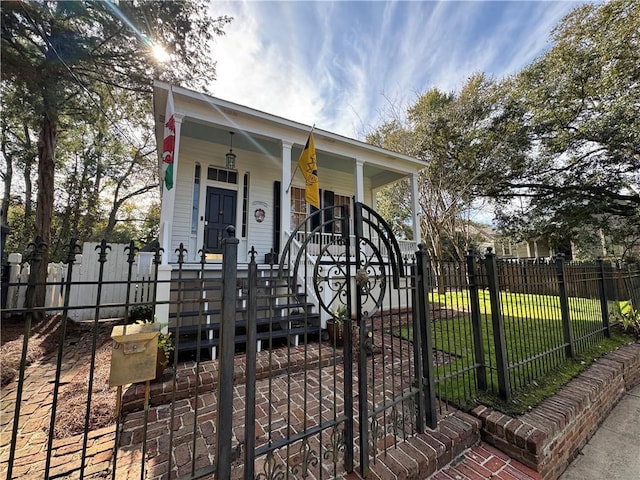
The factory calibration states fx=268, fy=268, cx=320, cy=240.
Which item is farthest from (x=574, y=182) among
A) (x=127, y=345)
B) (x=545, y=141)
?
(x=127, y=345)

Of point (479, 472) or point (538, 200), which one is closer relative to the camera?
point (479, 472)

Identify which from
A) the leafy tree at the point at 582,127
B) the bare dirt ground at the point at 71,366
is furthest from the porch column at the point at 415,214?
the bare dirt ground at the point at 71,366

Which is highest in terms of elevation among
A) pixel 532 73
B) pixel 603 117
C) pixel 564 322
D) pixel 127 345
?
pixel 532 73

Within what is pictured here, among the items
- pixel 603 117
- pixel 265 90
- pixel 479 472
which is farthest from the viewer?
pixel 603 117

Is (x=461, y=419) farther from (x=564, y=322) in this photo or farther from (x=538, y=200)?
(x=538, y=200)

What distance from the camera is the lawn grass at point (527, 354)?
2.90 metres

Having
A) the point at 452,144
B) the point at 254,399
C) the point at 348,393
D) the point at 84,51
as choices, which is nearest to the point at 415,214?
the point at 452,144

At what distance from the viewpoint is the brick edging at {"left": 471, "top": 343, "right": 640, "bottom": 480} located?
232 cm

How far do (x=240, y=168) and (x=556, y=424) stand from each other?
25.0 ft

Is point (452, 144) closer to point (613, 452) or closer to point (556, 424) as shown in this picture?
point (613, 452)

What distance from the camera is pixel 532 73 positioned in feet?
37.6

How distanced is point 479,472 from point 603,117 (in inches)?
559

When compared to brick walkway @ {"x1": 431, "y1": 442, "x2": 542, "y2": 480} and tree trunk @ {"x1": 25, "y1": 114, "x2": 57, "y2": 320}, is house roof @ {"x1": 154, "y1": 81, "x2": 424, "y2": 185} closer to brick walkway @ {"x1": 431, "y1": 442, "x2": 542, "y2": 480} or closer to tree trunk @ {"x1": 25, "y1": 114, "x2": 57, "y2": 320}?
tree trunk @ {"x1": 25, "y1": 114, "x2": 57, "y2": 320}

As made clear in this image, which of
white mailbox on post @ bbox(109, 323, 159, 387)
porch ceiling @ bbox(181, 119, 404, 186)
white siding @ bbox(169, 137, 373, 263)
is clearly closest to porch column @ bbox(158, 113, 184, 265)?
porch ceiling @ bbox(181, 119, 404, 186)
